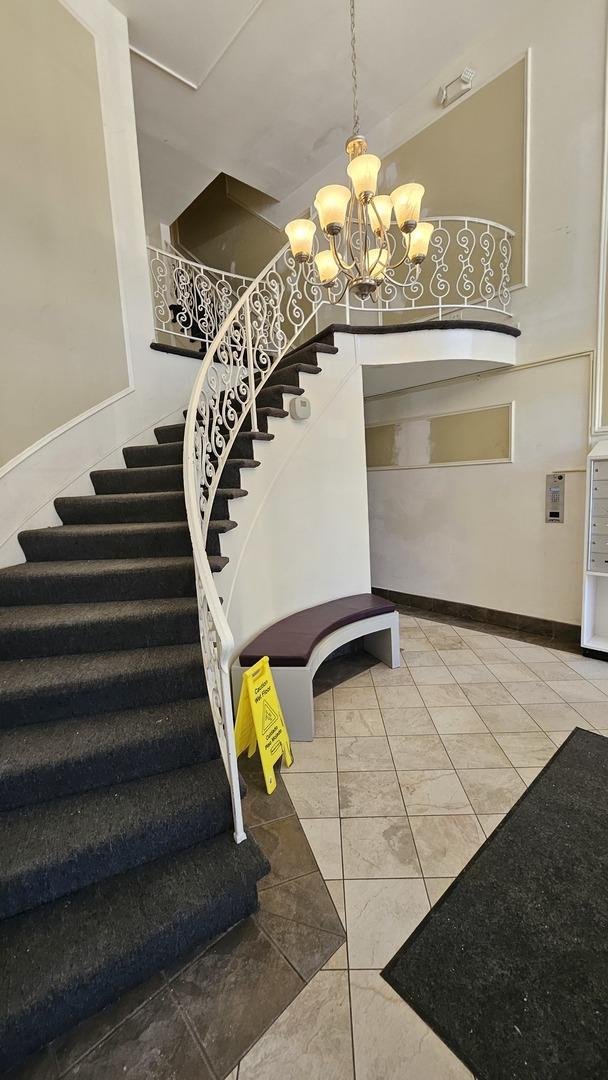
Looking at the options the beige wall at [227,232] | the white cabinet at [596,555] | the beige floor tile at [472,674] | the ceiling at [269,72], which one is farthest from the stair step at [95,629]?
the beige wall at [227,232]

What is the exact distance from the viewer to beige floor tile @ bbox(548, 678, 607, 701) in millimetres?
2736

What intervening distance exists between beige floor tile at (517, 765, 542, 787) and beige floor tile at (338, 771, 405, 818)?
0.62 metres

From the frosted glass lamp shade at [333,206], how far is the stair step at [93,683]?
2342 millimetres

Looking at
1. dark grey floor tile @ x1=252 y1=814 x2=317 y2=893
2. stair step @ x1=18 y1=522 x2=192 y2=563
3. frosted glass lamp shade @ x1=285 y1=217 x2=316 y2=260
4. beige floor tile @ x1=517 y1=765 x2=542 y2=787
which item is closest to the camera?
dark grey floor tile @ x1=252 y1=814 x2=317 y2=893

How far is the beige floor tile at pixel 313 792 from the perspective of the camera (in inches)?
75.0

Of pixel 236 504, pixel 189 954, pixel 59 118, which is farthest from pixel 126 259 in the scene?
pixel 189 954

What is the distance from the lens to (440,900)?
4.83ft

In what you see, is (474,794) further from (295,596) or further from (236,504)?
(236,504)

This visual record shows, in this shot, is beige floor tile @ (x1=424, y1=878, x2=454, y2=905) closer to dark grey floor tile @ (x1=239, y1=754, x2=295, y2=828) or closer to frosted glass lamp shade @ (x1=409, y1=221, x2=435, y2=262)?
dark grey floor tile @ (x1=239, y1=754, x2=295, y2=828)

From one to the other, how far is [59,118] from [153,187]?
2843 mm

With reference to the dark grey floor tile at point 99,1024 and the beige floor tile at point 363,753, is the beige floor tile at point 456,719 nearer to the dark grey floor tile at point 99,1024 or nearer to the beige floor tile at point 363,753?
the beige floor tile at point 363,753

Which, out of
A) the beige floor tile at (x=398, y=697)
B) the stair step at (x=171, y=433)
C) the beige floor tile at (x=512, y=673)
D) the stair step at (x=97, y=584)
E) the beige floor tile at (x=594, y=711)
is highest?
the stair step at (x=171, y=433)

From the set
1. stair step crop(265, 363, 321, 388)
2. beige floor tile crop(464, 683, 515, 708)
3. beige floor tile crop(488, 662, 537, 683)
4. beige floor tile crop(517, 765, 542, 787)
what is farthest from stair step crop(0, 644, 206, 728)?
Answer: beige floor tile crop(488, 662, 537, 683)

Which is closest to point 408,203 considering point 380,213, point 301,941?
point 380,213
